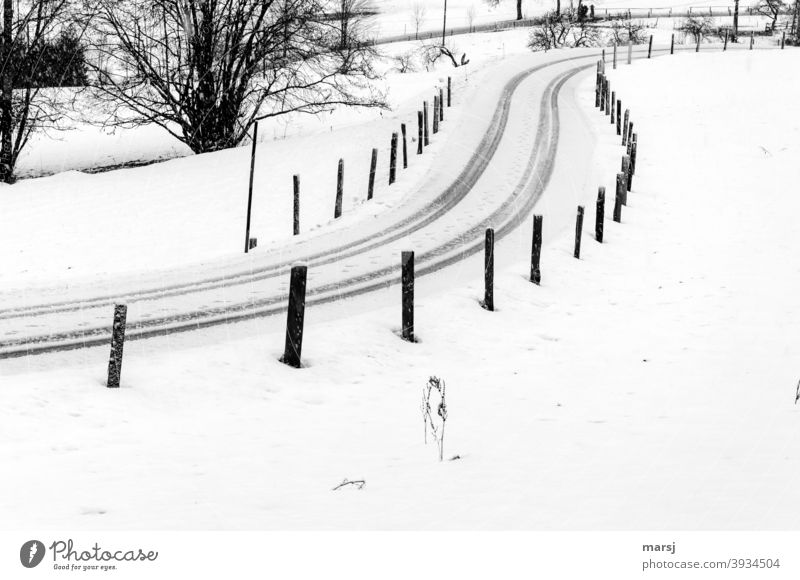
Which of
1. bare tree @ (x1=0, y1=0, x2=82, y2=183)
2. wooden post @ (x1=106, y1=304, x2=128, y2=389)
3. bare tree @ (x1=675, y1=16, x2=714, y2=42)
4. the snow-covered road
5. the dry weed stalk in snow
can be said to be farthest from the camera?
bare tree @ (x1=675, y1=16, x2=714, y2=42)

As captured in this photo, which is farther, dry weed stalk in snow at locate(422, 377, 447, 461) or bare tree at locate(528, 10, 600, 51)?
bare tree at locate(528, 10, 600, 51)

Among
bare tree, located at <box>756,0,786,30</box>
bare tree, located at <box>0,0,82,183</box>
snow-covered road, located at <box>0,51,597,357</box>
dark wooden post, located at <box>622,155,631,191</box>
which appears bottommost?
snow-covered road, located at <box>0,51,597,357</box>

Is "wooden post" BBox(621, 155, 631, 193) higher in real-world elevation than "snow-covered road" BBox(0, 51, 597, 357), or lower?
higher

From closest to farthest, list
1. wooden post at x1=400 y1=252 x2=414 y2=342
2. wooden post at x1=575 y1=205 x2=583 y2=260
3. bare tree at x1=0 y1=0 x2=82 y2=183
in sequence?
wooden post at x1=400 y1=252 x2=414 y2=342 → wooden post at x1=575 y1=205 x2=583 y2=260 → bare tree at x1=0 y1=0 x2=82 y2=183

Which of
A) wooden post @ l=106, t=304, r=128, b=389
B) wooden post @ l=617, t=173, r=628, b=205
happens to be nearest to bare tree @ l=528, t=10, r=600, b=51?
wooden post @ l=617, t=173, r=628, b=205

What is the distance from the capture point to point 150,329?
12750 millimetres

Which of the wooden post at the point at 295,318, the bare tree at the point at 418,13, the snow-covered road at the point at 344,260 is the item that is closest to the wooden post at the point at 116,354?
the snow-covered road at the point at 344,260

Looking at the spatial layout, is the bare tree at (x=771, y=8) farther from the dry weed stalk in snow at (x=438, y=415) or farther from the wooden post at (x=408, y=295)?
the dry weed stalk in snow at (x=438, y=415)

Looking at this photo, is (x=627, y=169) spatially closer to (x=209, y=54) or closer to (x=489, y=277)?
(x=489, y=277)

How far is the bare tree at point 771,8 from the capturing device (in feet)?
230

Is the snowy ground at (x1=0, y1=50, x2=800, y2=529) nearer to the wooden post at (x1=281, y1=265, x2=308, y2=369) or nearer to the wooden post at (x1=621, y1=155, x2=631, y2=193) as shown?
the wooden post at (x1=281, y1=265, x2=308, y2=369)

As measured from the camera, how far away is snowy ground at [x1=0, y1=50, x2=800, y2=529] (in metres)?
7.92

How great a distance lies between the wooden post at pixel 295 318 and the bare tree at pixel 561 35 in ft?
157

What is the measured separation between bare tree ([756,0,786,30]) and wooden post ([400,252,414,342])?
6126 centimetres
